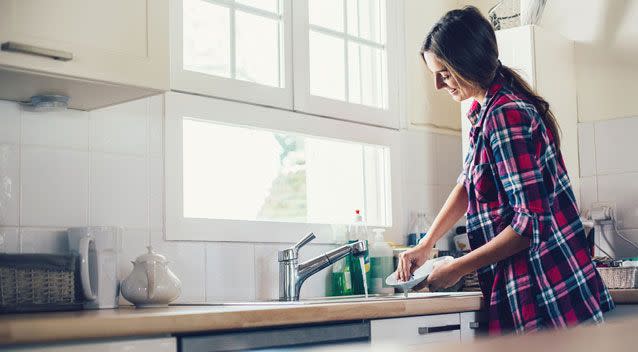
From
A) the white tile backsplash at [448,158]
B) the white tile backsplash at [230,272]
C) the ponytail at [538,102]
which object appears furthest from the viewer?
the white tile backsplash at [448,158]

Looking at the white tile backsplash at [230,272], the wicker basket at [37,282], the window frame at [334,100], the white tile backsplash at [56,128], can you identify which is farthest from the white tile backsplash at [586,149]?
the wicker basket at [37,282]

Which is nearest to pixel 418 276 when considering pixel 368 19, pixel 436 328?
pixel 436 328

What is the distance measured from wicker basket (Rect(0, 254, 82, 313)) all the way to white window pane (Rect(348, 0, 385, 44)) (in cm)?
169

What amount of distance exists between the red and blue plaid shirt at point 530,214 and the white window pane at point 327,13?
1093 mm

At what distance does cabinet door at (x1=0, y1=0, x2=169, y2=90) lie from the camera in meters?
1.85

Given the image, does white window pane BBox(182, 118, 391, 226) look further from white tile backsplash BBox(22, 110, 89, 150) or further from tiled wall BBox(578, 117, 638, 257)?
tiled wall BBox(578, 117, 638, 257)

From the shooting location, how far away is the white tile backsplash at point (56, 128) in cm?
219

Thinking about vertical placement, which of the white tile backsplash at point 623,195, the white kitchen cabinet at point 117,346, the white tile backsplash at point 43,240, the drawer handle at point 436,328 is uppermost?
the white tile backsplash at point 623,195

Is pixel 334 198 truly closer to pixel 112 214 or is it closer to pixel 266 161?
pixel 266 161

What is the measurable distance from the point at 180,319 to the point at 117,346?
0.14 meters

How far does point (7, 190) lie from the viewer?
2.13 metres

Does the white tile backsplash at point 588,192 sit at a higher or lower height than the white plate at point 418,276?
higher

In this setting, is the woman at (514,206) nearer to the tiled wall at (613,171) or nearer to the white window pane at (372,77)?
the white window pane at (372,77)

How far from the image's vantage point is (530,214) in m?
2.09
